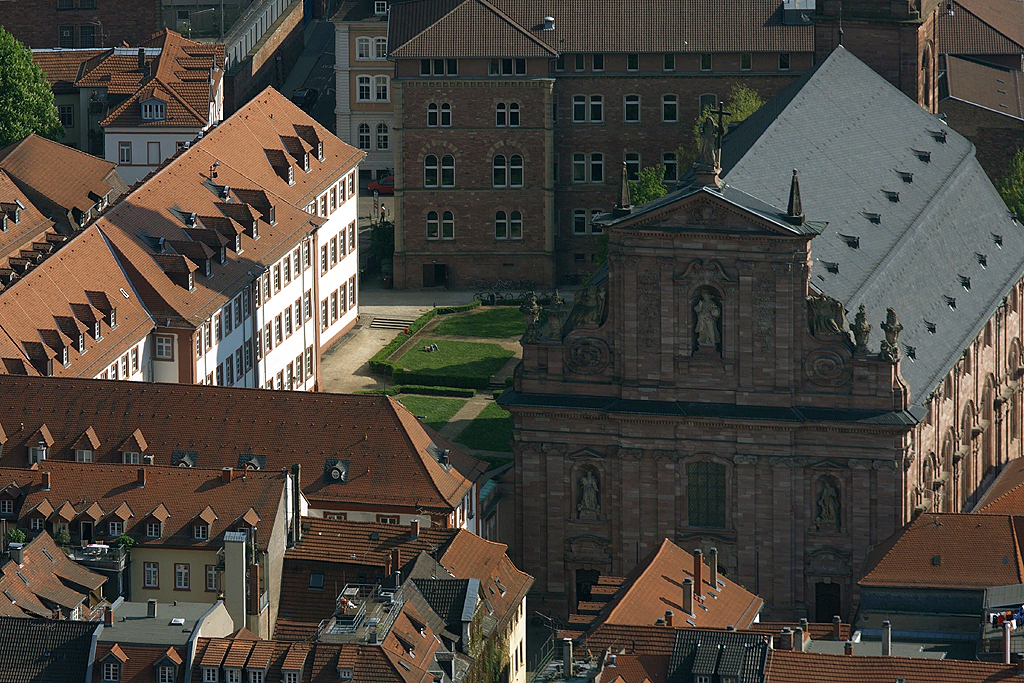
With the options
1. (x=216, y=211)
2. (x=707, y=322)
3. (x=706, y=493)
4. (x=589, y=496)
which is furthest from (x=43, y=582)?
(x=216, y=211)

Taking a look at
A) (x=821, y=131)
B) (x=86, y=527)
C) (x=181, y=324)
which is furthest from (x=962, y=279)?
(x=86, y=527)

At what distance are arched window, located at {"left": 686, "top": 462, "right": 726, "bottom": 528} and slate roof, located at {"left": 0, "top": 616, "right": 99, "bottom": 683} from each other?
129ft

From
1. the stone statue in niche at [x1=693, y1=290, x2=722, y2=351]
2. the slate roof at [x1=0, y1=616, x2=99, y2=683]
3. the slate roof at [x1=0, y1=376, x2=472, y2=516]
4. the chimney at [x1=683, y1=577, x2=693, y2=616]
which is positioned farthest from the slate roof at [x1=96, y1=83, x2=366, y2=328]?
the slate roof at [x1=0, y1=616, x2=99, y2=683]

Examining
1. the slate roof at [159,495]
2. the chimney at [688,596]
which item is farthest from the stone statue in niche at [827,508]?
the slate roof at [159,495]

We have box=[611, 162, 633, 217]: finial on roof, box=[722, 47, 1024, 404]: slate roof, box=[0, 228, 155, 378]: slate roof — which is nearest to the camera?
box=[611, 162, 633, 217]: finial on roof

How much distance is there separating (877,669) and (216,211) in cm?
6766

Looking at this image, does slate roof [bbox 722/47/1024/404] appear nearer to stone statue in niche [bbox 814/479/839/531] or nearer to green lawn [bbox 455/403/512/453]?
stone statue in niche [bbox 814/479/839/531]

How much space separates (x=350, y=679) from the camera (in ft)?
426

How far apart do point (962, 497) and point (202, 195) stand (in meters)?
46.4

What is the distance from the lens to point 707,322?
15738cm

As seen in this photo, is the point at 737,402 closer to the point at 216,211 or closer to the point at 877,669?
the point at 877,669

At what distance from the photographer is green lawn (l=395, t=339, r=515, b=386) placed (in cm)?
19488

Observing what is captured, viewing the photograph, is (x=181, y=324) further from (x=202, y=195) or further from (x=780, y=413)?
(x=780, y=413)

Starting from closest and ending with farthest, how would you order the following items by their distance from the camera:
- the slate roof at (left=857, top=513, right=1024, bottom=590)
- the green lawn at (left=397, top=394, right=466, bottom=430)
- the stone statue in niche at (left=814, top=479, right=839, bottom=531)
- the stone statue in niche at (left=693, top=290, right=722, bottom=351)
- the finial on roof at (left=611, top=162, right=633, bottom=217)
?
1. the slate roof at (left=857, top=513, right=1024, bottom=590)
2. the finial on roof at (left=611, top=162, right=633, bottom=217)
3. the stone statue in niche at (left=693, top=290, right=722, bottom=351)
4. the stone statue in niche at (left=814, top=479, right=839, bottom=531)
5. the green lawn at (left=397, top=394, right=466, bottom=430)
